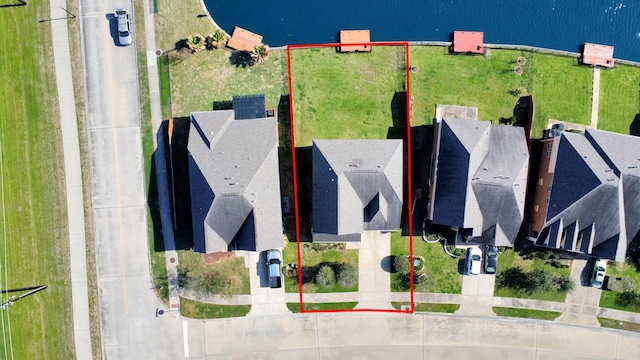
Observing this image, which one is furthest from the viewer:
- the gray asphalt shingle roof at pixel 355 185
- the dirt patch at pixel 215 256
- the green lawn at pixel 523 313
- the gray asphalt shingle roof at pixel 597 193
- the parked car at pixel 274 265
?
the green lawn at pixel 523 313

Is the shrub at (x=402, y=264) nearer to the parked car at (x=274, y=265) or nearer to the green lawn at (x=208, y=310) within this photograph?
the parked car at (x=274, y=265)

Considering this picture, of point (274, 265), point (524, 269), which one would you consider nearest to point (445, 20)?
point (524, 269)

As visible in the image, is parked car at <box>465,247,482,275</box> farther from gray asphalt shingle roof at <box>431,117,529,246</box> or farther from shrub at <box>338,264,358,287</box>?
shrub at <box>338,264,358,287</box>

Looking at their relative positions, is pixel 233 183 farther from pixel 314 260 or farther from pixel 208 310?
pixel 208 310

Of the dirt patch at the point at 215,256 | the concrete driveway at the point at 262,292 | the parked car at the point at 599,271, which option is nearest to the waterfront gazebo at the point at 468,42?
the parked car at the point at 599,271

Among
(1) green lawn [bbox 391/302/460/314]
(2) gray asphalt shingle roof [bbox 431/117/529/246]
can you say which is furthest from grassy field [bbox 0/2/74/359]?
(2) gray asphalt shingle roof [bbox 431/117/529/246]

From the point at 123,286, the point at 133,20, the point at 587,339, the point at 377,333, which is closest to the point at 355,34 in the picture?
the point at 133,20

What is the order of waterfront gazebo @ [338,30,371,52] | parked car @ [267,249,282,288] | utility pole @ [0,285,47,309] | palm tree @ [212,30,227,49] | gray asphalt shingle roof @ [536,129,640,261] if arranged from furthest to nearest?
utility pole @ [0,285,47,309]
waterfront gazebo @ [338,30,371,52]
parked car @ [267,249,282,288]
palm tree @ [212,30,227,49]
gray asphalt shingle roof @ [536,129,640,261]
